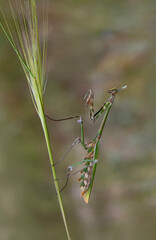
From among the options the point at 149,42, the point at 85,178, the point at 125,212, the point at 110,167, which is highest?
the point at 149,42

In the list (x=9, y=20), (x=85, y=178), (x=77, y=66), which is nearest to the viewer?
(x=85, y=178)

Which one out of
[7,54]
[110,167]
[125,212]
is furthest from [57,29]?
[125,212]

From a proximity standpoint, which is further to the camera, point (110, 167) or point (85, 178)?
point (110, 167)

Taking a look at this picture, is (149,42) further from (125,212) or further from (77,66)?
(125,212)

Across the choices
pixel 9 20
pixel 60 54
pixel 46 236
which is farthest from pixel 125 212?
pixel 9 20

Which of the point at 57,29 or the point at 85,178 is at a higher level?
the point at 57,29

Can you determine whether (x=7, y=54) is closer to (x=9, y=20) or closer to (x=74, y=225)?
(x=9, y=20)

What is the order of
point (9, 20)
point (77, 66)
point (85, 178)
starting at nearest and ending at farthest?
point (85, 178), point (9, 20), point (77, 66)
